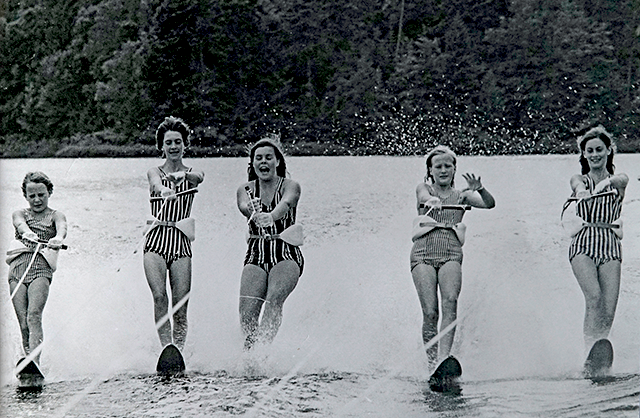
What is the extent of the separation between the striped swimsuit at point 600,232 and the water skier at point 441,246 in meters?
0.61

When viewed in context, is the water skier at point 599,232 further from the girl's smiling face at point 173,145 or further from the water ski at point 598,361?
the girl's smiling face at point 173,145

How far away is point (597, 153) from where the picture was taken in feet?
15.7

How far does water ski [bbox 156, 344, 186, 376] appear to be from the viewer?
4762 mm

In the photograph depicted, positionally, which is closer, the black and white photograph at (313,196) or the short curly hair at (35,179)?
the black and white photograph at (313,196)

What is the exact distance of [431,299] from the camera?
15.0ft

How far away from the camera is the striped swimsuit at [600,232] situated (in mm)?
4762

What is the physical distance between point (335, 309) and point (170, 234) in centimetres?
133

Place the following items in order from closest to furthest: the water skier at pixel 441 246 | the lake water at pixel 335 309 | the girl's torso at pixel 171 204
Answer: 1. the water skier at pixel 441 246
2. the lake water at pixel 335 309
3. the girl's torso at pixel 171 204

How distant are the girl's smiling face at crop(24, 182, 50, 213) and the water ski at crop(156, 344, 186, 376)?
1.01m

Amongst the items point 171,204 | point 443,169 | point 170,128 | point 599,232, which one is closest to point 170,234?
point 171,204

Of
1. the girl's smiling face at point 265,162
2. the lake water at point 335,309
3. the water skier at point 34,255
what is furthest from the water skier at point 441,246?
the water skier at point 34,255

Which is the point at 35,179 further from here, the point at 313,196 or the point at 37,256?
the point at 313,196

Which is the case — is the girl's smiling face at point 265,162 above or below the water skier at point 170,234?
above

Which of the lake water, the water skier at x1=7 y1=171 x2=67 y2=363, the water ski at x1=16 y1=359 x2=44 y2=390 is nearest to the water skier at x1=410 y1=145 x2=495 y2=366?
the lake water
